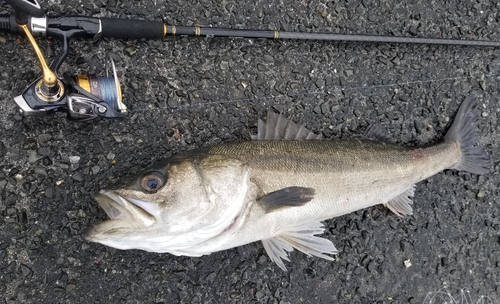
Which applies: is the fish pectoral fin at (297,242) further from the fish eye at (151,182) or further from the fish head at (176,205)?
the fish eye at (151,182)

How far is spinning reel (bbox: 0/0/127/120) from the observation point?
2.14 m

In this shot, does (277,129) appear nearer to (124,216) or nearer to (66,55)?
(124,216)

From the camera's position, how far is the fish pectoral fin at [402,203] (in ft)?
9.29

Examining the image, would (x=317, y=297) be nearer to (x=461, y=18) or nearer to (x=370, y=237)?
(x=370, y=237)

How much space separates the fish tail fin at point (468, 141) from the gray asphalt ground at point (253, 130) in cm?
11

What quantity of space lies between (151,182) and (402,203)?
1621mm

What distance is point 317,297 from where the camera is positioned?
282 cm

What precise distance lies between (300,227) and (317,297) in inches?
25.1

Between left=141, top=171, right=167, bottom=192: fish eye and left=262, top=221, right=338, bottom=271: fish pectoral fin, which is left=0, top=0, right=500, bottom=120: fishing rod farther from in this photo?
left=262, top=221, right=338, bottom=271: fish pectoral fin

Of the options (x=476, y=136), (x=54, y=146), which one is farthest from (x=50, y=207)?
(x=476, y=136)

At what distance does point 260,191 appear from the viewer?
2.27 meters

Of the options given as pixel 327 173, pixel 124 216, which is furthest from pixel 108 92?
pixel 327 173

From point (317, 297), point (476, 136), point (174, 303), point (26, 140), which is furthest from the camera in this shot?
point (476, 136)

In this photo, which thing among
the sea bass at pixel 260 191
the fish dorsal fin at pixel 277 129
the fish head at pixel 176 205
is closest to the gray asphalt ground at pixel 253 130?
the fish dorsal fin at pixel 277 129
